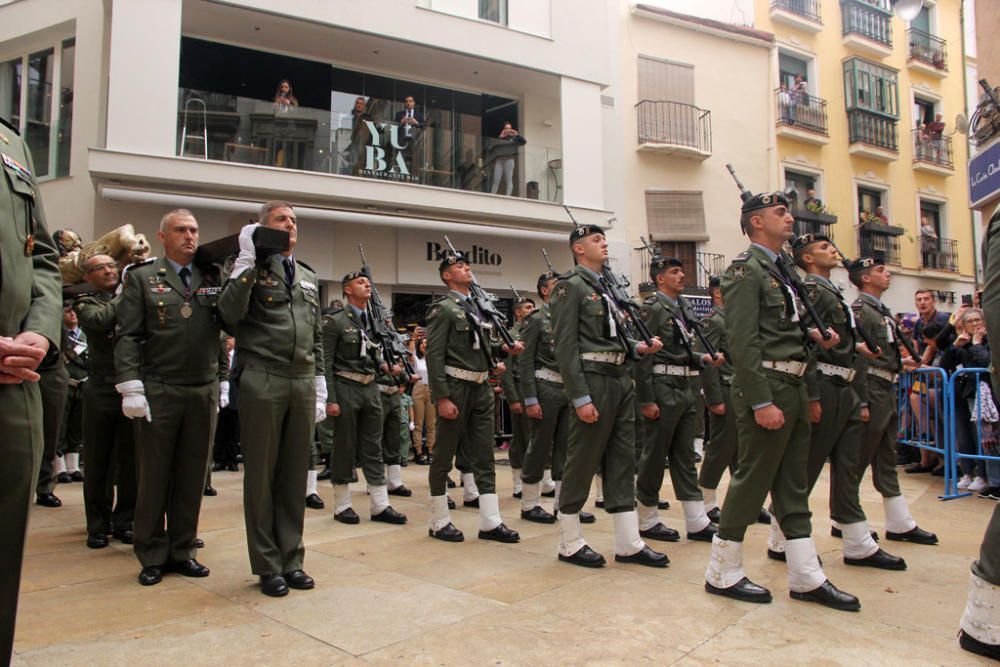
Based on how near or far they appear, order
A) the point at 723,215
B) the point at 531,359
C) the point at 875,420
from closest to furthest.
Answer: the point at 875,420 → the point at 531,359 → the point at 723,215

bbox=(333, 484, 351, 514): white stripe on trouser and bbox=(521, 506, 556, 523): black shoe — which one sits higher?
bbox=(333, 484, 351, 514): white stripe on trouser

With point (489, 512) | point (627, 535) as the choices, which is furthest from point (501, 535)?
point (627, 535)

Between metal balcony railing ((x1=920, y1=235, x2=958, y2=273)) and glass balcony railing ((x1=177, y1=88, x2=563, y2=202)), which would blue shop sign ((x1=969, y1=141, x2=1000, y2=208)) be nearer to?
glass balcony railing ((x1=177, y1=88, x2=563, y2=202))

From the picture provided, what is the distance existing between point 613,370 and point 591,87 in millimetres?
13220

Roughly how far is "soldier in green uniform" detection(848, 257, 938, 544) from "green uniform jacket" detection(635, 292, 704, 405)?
1.31 m

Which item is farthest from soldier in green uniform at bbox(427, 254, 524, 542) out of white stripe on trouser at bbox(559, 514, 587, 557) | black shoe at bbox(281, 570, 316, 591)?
black shoe at bbox(281, 570, 316, 591)

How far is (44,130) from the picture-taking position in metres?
14.1

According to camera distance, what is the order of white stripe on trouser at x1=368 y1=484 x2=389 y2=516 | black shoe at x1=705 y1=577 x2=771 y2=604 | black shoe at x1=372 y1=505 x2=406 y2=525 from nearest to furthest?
black shoe at x1=705 y1=577 x2=771 y2=604 < black shoe at x1=372 y1=505 x2=406 y2=525 < white stripe on trouser at x1=368 y1=484 x2=389 y2=516

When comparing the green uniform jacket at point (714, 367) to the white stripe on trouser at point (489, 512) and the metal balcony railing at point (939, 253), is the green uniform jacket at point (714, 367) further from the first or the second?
the metal balcony railing at point (939, 253)

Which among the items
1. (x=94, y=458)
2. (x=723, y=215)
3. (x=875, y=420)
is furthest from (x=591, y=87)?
(x=94, y=458)

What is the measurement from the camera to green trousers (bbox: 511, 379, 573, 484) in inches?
263

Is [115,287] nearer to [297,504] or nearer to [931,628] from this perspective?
[297,504]

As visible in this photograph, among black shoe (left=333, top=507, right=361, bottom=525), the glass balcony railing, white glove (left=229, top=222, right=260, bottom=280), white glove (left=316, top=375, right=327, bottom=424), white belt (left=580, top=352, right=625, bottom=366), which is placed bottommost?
black shoe (left=333, top=507, right=361, bottom=525)

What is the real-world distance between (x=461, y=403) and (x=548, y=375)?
1.40 meters
